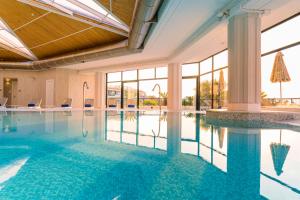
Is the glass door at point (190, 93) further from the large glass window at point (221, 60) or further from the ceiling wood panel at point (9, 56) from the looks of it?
the ceiling wood panel at point (9, 56)

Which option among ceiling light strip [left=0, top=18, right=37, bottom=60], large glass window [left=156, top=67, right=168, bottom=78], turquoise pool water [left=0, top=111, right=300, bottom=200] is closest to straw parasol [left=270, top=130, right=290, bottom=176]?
turquoise pool water [left=0, top=111, right=300, bottom=200]

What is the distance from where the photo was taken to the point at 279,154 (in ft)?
8.61

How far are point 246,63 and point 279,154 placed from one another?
4.19 metres

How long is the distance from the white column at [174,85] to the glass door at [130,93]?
165 inches

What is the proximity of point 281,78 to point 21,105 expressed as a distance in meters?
19.3

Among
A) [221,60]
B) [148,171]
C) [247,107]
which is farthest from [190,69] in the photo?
[148,171]

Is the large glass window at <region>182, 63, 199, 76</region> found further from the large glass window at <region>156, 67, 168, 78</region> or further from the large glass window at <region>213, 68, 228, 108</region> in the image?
the large glass window at <region>213, 68, 228, 108</region>

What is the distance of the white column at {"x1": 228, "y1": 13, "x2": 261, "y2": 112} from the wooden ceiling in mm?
3565

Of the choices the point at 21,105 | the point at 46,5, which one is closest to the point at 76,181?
the point at 46,5

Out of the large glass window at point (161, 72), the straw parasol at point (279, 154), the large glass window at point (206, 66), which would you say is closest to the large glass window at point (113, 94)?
the large glass window at point (161, 72)

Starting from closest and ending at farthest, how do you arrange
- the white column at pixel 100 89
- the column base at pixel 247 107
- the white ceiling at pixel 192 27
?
the column base at pixel 247 107 → the white ceiling at pixel 192 27 → the white column at pixel 100 89

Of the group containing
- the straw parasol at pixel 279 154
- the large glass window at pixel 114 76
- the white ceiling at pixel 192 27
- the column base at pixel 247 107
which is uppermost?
the white ceiling at pixel 192 27

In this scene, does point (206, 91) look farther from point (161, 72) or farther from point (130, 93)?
point (130, 93)

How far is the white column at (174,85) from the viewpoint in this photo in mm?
13883
